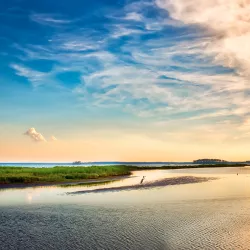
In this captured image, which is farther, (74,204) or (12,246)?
(74,204)

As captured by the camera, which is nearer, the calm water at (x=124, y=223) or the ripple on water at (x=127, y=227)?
the ripple on water at (x=127, y=227)

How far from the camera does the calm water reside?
1583 centimetres

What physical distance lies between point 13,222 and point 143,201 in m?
13.0

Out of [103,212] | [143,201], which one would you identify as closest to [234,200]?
[143,201]

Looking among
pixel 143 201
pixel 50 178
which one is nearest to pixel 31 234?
pixel 143 201

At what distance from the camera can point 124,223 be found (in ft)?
66.7

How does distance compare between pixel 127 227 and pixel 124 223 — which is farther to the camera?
pixel 124 223

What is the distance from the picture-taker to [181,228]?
61.6 ft

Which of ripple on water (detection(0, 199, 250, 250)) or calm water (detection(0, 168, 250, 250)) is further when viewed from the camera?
calm water (detection(0, 168, 250, 250))

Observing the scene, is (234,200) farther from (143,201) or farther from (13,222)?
(13,222)

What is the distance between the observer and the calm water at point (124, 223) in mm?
15828

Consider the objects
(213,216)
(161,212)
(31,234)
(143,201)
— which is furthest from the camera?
(143,201)

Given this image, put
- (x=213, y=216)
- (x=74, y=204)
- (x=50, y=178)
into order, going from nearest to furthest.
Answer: (x=213, y=216) → (x=74, y=204) → (x=50, y=178)

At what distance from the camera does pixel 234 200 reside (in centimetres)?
3123
